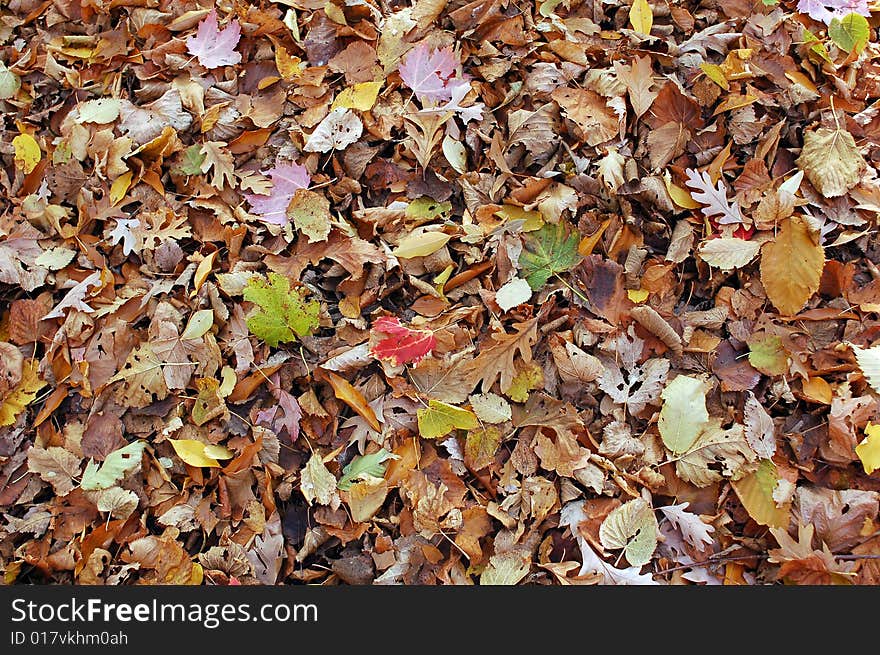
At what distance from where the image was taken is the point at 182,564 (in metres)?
1.59

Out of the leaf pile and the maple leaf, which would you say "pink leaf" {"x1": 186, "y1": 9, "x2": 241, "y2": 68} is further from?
the maple leaf

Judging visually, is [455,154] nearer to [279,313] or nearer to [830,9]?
[279,313]

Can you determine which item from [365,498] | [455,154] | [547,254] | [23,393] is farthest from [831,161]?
[23,393]

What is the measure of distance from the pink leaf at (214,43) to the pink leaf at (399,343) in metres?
0.83

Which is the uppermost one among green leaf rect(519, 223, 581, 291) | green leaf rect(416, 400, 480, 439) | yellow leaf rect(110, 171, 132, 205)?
yellow leaf rect(110, 171, 132, 205)

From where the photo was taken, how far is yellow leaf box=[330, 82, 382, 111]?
1848 mm

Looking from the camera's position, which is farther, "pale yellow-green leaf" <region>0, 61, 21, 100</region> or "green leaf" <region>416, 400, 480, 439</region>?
"pale yellow-green leaf" <region>0, 61, 21, 100</region>

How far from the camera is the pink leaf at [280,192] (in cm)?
180

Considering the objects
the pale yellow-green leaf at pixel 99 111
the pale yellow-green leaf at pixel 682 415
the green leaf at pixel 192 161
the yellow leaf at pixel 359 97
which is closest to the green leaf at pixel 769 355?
the pale yellow-green leaf at pixel 682 415

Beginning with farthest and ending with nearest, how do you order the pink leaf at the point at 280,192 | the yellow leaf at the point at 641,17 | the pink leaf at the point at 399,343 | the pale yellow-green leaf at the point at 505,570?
the yellow leaf at the point at 641,17, the pink leaf at the point at 280,192, the pink leaf at the point at 399,343, the pale yellow-green leaf at the point at 505,570

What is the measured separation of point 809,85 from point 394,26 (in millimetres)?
1059

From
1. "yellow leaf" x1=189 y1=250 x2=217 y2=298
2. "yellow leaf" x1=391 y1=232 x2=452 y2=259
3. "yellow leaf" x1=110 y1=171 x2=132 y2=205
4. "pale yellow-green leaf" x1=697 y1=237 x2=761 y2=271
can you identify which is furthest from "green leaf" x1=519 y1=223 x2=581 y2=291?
"yellow leaf" x1=110 y1=171 x2=132 y2=205

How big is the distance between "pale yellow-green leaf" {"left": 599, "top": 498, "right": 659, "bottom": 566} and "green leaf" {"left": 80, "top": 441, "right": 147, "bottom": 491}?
3.40ft

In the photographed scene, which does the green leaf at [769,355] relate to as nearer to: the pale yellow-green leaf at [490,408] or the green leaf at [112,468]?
the pale yellow-green leaf at [490,408]
